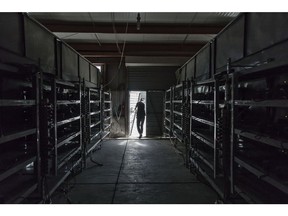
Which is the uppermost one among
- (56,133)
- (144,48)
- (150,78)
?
(144,48)

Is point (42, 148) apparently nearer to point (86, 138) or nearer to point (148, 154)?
point (86, 138)

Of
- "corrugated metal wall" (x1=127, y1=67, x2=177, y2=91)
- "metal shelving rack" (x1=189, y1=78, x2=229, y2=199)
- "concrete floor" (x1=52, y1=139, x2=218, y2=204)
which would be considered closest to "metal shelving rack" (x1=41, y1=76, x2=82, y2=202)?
"concrete floor" (x1=52, y1=139, x2=218, y2=204)

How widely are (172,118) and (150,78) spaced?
342cm

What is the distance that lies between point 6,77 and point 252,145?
127 inches

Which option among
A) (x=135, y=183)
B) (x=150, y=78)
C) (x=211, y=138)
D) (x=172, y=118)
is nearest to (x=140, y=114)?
(x=150, y=78)

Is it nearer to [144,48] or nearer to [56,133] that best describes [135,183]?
[56,133]

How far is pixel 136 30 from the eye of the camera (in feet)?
22.1

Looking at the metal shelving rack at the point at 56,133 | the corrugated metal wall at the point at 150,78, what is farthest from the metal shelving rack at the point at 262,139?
the corrugated metal wall at the point at 150,78

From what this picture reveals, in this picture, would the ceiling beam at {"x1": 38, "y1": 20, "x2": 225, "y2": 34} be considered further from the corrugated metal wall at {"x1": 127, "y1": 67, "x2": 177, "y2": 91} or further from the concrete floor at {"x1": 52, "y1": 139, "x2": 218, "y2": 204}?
the corrugated metal wall at {"x1": 127, "y1": 67, "x2": 177, "y2": 91}

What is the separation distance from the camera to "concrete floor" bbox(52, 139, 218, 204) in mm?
3842

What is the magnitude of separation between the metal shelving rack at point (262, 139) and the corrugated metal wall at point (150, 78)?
304 inches

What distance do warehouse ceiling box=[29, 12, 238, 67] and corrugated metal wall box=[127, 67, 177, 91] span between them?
7.80 ft

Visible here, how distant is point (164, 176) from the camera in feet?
16.4

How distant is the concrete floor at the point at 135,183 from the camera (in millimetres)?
3842
